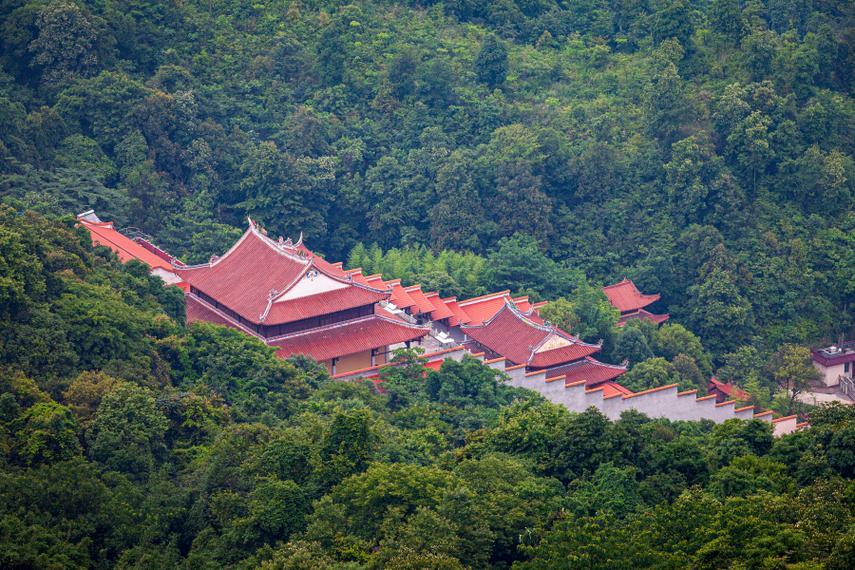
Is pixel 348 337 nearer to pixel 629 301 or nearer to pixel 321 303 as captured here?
pixel 321 303

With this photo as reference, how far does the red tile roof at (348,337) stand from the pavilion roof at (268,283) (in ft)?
2.07

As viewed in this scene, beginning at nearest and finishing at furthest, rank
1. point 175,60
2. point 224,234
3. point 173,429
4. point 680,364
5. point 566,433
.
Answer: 1. point 566,433
2. point 173,429
3. point 680,364
4. point 224,234
5. point 175,60

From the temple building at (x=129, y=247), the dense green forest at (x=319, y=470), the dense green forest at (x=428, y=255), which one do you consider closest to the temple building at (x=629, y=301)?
the dense green forest at (x=428, y=255)

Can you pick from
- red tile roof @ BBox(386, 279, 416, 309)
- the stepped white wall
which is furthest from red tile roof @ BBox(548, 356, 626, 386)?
red tile roof @ BBox(386, 279, 416, 309)

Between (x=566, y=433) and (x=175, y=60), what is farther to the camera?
(x=175, y=60)

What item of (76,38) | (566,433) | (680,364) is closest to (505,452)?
(566,433)

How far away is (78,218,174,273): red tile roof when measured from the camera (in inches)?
1743

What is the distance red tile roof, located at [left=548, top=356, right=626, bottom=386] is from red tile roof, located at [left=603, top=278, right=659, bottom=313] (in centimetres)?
733

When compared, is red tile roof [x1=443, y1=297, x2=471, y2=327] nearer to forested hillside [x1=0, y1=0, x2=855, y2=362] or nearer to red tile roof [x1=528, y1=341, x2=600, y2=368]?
forested hillside [x1=0, y1=0, x2=855, y2=362]

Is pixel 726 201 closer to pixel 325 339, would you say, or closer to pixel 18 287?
pixel 325 339

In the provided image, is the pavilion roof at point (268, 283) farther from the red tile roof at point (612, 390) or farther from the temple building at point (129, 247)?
the red tile roof at point (612, 390)

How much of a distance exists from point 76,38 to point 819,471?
115ft

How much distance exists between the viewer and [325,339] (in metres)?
42.1

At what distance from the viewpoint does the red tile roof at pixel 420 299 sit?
1822 inches
